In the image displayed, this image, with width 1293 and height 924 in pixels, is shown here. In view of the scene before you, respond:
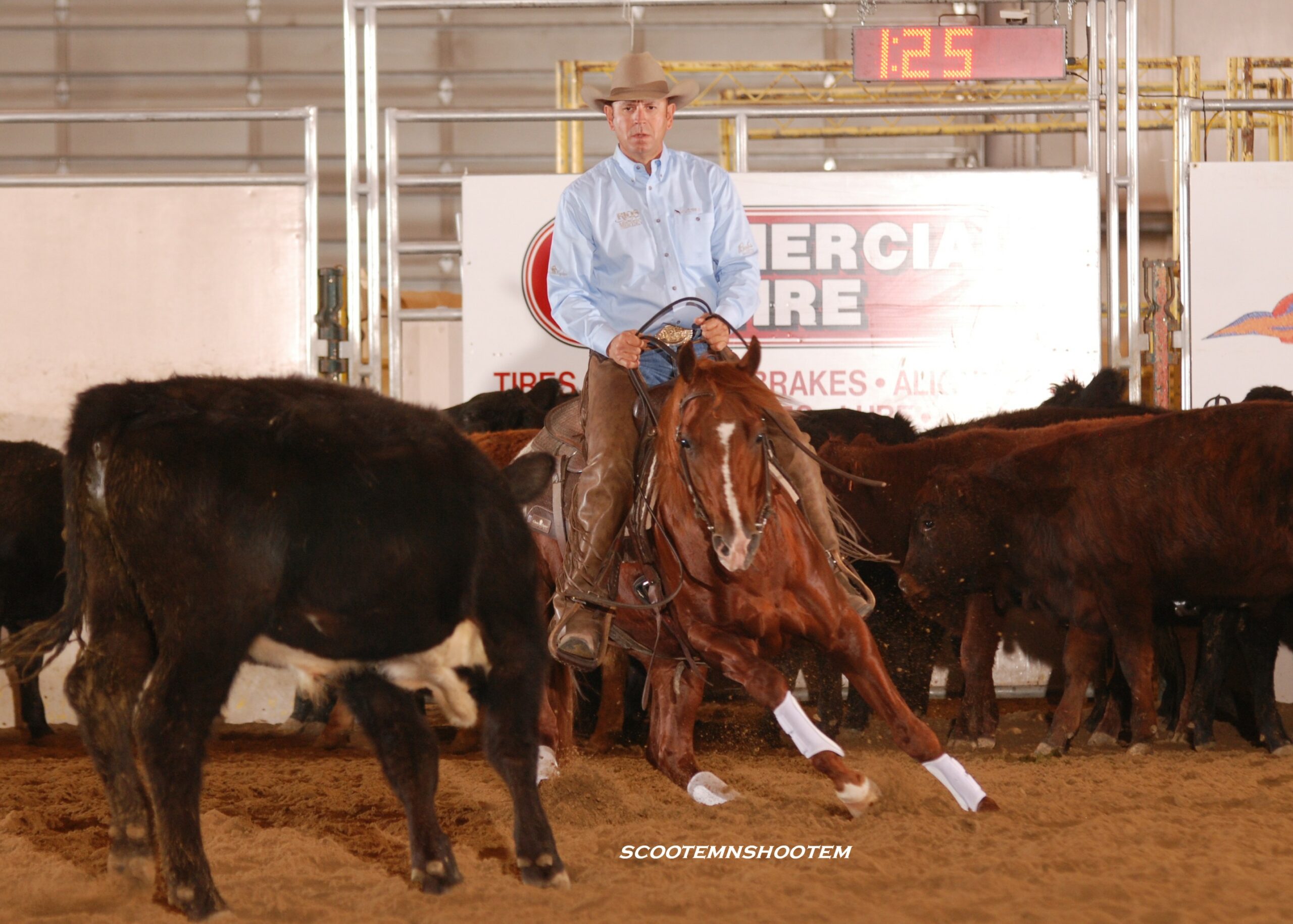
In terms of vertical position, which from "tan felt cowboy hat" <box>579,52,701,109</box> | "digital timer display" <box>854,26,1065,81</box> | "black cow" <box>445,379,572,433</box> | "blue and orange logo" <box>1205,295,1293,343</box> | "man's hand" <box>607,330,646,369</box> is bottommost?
"black cow" <box>445,379,572,433</box>

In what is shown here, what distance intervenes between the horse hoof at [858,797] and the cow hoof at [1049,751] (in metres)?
2.00

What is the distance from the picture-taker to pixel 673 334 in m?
5.39

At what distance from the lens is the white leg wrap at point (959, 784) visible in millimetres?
4652

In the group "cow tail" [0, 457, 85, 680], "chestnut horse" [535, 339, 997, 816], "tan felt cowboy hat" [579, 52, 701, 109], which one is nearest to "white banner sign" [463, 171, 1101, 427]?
"tan felt cowboy hat" [579, 52, 701, 109]

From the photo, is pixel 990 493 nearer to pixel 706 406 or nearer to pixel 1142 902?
pixel 706 406

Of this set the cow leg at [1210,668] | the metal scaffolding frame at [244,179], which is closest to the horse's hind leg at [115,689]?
the metal scaffolding frame at [244,179]

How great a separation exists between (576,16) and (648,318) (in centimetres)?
1255

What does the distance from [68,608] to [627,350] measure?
2.21 meters

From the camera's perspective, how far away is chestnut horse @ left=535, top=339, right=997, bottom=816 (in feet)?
14.9

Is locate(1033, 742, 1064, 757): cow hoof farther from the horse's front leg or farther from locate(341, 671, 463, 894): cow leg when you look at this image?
locate(341, 671, 463, 894): cow leg

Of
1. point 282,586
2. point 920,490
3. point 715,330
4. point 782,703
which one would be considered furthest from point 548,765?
point 920,490

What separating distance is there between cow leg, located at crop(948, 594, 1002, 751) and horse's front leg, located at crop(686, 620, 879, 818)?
205cm

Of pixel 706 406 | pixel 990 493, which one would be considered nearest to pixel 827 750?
pixel 706 406

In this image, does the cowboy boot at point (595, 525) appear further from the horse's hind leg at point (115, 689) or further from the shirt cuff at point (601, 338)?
the horse's hind leg at point (115, 689)
